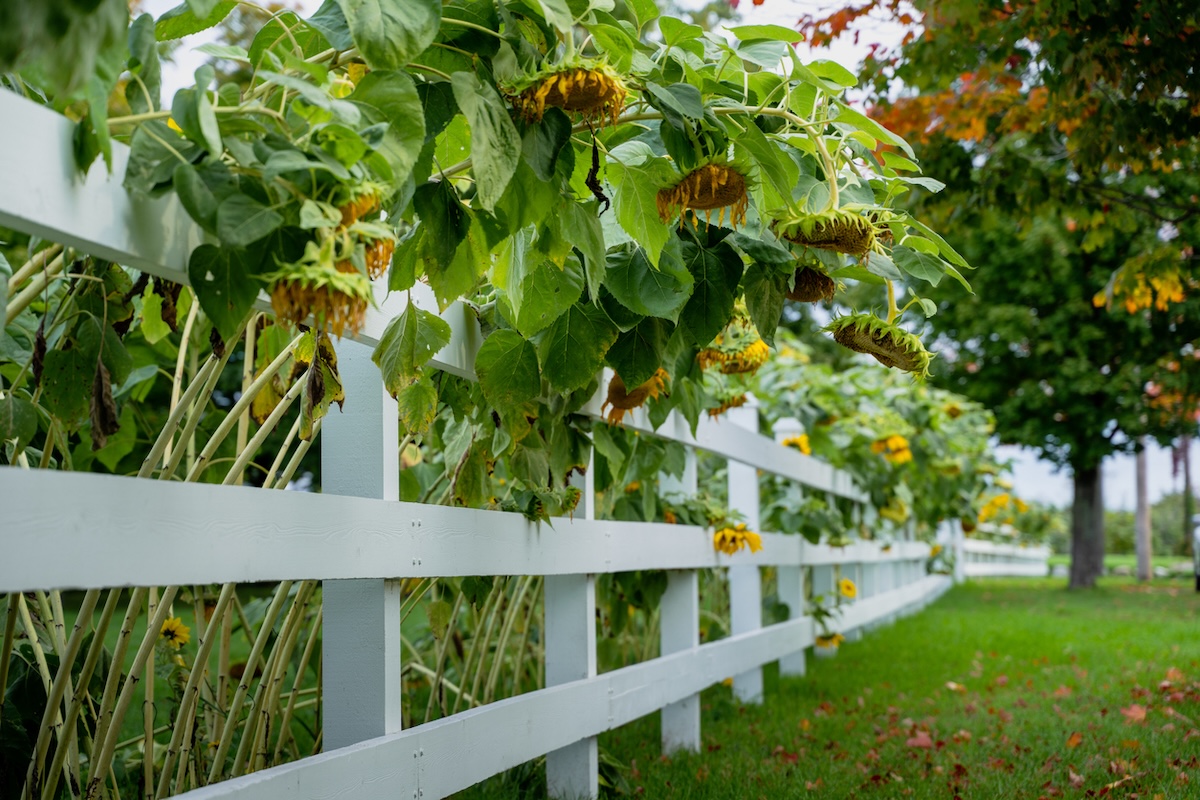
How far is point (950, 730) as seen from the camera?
399 centimetres

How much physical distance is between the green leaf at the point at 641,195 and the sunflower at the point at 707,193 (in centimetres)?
1

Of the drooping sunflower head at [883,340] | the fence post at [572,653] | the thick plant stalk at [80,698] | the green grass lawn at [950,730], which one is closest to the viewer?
the thick plant stalk at [80,698]

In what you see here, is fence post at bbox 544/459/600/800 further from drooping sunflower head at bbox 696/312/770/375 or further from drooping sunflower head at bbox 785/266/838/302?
drooping sunflower head at bbox 785/266/838/302

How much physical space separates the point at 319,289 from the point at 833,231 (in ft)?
2.66

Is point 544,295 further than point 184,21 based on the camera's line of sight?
Yes

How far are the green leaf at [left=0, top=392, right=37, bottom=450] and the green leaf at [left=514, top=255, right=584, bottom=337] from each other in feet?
2.35

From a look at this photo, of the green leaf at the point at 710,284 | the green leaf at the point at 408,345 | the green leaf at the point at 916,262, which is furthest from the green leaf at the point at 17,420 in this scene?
the green leaf at the point at 916,262

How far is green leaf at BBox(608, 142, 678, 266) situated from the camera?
1.56 metres

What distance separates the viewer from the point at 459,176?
5.32ft

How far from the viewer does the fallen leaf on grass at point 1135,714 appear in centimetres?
393

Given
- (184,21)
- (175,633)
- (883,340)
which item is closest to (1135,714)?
(883,340)

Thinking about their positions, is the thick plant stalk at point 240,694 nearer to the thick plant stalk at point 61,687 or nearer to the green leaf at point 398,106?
the thick plant stalk at point 61,687

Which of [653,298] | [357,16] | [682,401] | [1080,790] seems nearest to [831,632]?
[1080,790]

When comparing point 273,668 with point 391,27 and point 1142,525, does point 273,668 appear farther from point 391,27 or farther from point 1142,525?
point 1142,525
